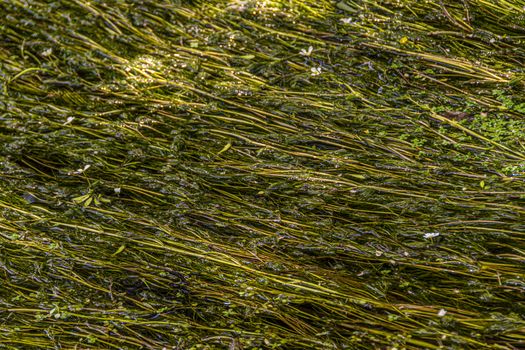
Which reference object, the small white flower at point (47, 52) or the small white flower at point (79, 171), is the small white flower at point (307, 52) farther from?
the small white flower at point (47, 52)

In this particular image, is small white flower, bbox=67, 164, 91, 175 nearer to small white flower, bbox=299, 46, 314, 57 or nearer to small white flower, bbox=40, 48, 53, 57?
small white flower, bbox=40, 48, 53, 57

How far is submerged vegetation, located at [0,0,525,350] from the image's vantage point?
2473mm

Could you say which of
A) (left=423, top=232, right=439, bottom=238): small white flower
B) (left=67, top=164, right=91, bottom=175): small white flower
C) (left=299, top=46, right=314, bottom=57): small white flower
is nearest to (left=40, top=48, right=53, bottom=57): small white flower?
(left=67, top=164, right=91, bottom=175): small white flower

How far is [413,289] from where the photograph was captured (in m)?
2.47

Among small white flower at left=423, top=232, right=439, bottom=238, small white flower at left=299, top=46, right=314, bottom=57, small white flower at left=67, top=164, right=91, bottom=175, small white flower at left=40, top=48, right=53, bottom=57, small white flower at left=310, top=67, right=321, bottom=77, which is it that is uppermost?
small white flower at left=299, top=46, right=314, bottom=57

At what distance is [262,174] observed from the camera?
10.2ft

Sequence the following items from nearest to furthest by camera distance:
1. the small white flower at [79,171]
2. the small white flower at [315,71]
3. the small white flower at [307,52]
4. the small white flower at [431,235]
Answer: the small white flower at [431,235]
the small white flower at [79,171]
the small white flower at [315,71]
the small white flower at [307,52]

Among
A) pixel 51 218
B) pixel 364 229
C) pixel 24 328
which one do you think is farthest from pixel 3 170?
pixel 364 229

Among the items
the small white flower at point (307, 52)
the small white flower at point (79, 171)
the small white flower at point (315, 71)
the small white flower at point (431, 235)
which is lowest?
the small white flower at point (79, 171)

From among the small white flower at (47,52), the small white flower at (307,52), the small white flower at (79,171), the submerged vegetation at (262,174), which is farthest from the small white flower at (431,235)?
the small white flower at (47,52)

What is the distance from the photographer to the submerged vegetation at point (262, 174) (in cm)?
247

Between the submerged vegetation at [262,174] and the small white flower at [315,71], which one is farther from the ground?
the small white flower at [315,71]

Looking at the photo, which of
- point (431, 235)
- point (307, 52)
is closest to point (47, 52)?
point (307, 52)

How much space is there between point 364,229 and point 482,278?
542mm
